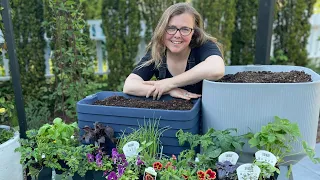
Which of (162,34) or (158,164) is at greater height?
(162,34)

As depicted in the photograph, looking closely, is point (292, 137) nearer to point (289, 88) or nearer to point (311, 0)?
point (289, 88)

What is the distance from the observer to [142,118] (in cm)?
128

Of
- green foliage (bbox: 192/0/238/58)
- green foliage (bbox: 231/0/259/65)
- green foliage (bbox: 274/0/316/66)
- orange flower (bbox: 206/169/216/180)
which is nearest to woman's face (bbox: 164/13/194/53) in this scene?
orange flower (bbox: 206/169/216/180)

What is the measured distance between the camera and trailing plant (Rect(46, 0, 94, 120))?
2.96 metres

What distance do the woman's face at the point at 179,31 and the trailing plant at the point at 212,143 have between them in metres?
0.52

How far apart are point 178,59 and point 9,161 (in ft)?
4.14

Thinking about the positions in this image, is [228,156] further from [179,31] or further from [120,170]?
[179,31]

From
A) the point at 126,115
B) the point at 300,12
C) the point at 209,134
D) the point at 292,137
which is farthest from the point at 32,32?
the point at 300,12

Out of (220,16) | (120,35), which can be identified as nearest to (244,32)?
(220,16)

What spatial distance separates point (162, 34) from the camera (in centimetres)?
155

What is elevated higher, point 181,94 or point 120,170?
point 181,94

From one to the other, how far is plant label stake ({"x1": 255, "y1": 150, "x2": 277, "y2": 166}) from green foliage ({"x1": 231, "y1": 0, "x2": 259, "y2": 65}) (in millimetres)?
3171

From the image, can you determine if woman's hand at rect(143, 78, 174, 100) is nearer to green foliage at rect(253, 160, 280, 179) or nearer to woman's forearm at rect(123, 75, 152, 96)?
woman's forearm at rect(123, 75, 152, 96)

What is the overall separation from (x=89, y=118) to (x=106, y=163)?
22cm
